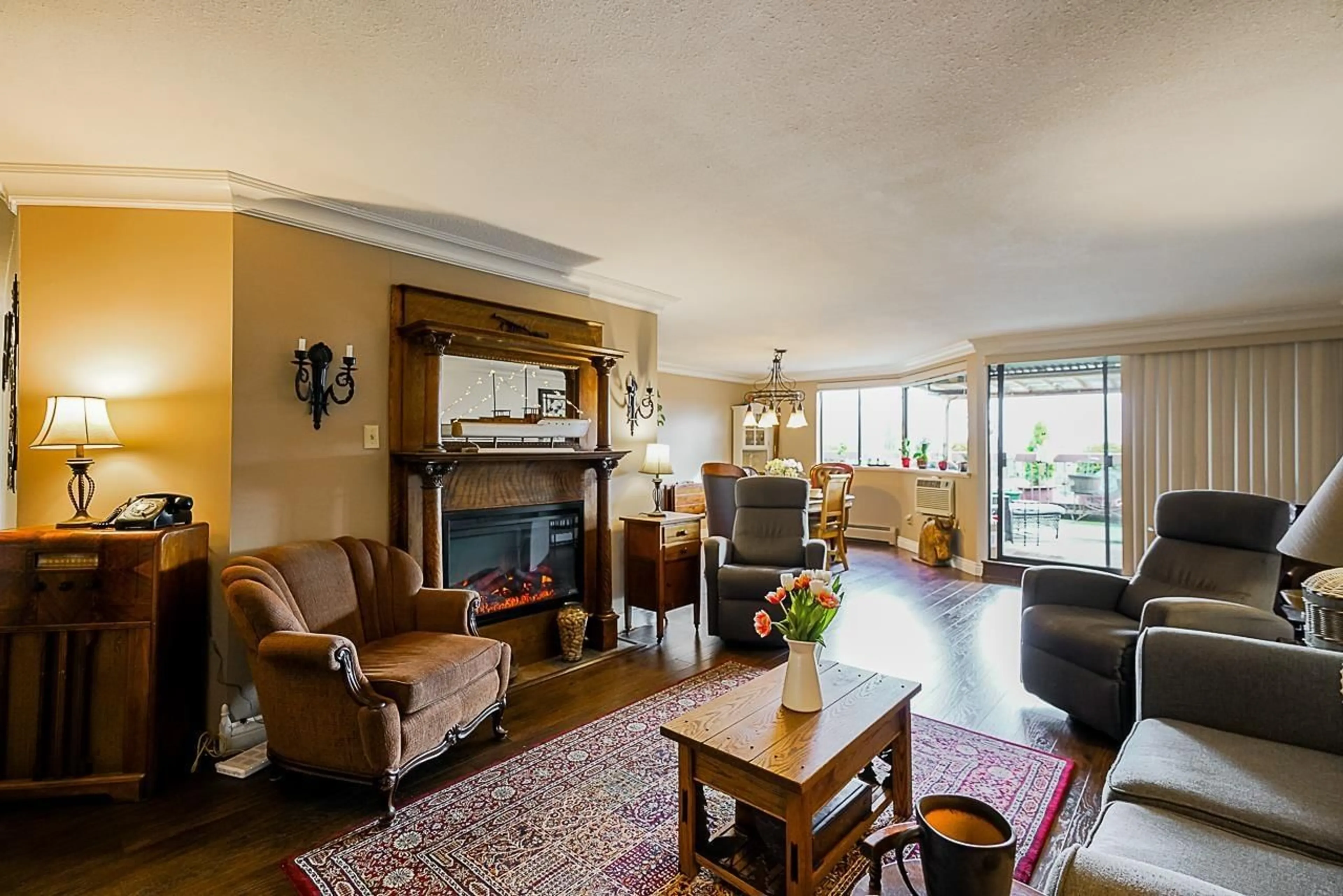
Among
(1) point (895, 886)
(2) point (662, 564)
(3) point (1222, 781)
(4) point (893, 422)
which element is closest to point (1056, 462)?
(4) point (893, 422)

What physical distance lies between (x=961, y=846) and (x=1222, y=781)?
40.7 inches

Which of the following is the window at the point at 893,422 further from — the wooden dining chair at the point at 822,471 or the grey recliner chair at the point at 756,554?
the grey recliner chair at the point at 756,554

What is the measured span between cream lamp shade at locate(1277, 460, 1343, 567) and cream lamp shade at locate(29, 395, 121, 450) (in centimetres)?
389

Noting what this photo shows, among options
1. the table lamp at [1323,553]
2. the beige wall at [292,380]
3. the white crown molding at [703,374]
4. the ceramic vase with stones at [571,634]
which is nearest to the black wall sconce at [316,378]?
the beige wall at [292,380]

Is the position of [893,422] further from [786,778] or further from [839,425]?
[786,778]

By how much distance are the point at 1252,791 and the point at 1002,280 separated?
331 centimetres

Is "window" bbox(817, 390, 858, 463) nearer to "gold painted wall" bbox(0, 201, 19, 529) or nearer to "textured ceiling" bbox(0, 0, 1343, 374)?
"textured ceiling" bbox(0, 0, 1343, 374)

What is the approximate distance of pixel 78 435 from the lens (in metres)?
2.36

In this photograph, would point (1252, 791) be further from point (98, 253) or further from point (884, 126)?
point (98, 253)

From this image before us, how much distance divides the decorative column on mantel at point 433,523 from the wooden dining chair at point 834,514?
4.05 m

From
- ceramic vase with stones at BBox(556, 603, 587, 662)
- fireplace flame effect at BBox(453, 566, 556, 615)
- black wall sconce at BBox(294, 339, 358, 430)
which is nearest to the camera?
black wall sconce at BBox(294, 339, 358, 430)

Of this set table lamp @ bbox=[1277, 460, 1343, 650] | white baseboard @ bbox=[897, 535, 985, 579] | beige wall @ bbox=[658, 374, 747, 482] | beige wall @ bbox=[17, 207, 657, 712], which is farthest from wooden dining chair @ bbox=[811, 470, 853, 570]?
beige wall @ bbox=[17, 207, 657, 712]

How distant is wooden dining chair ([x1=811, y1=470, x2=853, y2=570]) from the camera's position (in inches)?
246

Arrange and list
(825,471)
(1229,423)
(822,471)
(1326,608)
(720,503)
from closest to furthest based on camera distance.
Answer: (1326,608) < (1229,423) < (720,503) < (825,471) < (822,471)
